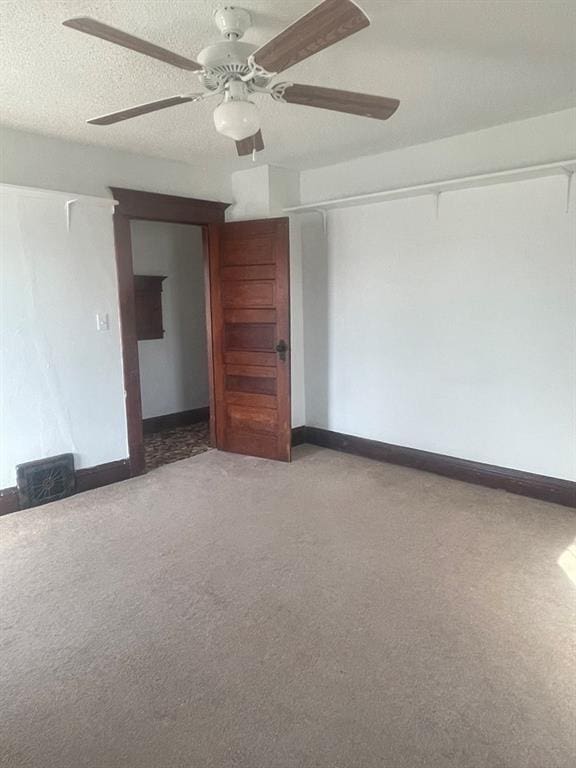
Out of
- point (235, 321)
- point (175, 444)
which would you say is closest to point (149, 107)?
point (235, 321)

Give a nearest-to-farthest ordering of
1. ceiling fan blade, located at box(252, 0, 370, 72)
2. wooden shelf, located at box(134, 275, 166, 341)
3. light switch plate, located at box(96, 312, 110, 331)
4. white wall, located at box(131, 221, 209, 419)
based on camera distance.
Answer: ceiling fan blade, located at box(252, 0, 370, 72)
light switch plate, located at box(96, 312, 110, 331)
wooden shelf, located at box(134, 275, 166, 341)
white wall, located at box(131, 221, 209, 419)

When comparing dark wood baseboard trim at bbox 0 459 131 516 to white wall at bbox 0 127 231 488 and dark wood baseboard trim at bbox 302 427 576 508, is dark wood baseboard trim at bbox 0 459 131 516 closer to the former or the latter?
white wall at bbox 0 127 231 488

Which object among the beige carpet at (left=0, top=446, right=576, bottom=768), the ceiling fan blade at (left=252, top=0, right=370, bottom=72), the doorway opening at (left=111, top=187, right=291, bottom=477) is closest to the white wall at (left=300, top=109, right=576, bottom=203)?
the doorway opening at (left=111, top=187, right=291, bottom=477)

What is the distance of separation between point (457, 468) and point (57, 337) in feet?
9.94

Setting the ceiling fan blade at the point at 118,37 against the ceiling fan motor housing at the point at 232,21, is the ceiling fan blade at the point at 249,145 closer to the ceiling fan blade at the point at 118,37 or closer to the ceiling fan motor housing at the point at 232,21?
the ceiling fan motor housing at the point at 232,21

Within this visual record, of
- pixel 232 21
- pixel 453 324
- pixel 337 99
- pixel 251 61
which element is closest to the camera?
pixel 251 61

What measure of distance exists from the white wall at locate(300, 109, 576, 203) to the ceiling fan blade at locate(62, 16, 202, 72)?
7.89 feet


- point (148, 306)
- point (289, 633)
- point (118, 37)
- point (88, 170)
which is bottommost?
point (289, 633)

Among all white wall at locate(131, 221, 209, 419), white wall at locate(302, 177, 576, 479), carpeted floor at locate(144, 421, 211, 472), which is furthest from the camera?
white wall at locate(131, 221, 209, 419)

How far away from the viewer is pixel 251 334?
4355mm

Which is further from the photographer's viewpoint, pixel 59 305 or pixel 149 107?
pixel 59 305

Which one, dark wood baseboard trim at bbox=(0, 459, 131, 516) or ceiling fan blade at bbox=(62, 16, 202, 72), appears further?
dark wood baseboard trim at bbox=(0, 459, 131, 516)

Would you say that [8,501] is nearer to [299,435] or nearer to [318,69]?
[299,435]

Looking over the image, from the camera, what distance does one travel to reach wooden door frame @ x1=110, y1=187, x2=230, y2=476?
12.5ft
